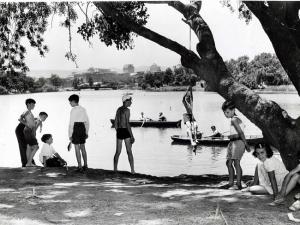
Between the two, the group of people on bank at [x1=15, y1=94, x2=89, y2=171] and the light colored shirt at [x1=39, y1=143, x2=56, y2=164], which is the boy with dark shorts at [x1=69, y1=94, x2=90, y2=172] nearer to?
the group of people on bank at [x1=15, y1=94, x2=89, y2=171]

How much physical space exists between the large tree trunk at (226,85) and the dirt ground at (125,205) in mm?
1327

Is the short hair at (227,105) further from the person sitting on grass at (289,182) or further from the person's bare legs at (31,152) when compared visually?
the person's bare legs at (31,152)

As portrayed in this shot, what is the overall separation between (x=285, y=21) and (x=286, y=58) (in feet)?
3.46

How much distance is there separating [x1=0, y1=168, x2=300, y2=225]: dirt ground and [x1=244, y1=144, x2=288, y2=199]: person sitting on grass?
0.18 m

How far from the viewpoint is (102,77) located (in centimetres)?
18000

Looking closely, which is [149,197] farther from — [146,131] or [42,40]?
[146,131]

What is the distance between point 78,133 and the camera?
30.3ft

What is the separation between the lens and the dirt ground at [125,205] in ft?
19.1

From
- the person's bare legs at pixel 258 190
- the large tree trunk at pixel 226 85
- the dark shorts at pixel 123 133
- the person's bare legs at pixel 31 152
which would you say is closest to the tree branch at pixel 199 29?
the large tree trunk at pixel 226 85

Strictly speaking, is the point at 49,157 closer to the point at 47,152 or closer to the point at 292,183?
the point at 47,152

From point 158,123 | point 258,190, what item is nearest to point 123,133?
point 258,190

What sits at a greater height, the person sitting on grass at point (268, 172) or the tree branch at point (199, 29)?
the tree branch at point (199, 29)

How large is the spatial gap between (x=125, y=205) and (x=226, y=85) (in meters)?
3.16

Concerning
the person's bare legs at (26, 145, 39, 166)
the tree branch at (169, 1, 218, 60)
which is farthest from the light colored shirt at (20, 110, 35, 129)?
the tree branch at (169, 1, 218, 60)
